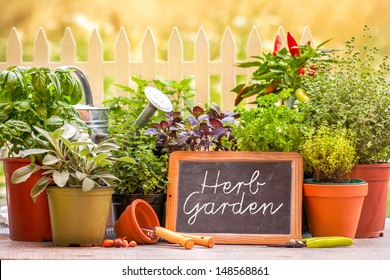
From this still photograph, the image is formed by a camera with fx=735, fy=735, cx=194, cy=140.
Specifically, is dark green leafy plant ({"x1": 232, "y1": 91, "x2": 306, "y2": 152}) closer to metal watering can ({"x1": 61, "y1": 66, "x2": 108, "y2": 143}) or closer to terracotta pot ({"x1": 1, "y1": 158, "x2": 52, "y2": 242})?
metal watering can ({"x1": 61, "y1": 66, "x2": 108, "y2": 143})

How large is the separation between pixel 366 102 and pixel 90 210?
999 mm

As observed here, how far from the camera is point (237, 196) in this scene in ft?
7.99

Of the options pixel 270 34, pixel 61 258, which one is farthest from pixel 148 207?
pixel 270 34

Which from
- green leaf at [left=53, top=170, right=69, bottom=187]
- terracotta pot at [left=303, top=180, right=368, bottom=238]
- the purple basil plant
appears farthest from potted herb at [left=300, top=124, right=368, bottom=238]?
green leaf at [left=53, top=170, right=69, bottom=187]

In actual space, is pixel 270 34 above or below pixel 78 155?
above

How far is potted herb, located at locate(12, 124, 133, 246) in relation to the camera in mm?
2268

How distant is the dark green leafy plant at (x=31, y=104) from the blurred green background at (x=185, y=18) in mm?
5839

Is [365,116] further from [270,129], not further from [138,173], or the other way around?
[138,173]

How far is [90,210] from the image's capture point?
2.29m

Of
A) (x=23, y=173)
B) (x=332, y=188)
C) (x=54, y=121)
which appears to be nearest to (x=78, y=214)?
(x=23, y=173)

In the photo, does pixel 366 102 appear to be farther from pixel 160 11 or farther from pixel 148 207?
pixel 160 11

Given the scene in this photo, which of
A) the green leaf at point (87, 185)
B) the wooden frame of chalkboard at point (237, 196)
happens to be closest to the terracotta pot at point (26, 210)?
the green leaf at point (87, 185)

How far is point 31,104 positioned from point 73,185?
349 mm

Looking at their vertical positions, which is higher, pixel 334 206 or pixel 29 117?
pixel 29 117
